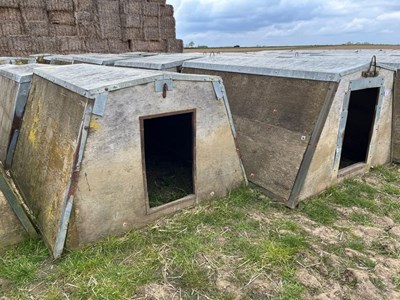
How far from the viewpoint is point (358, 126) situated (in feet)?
22.8

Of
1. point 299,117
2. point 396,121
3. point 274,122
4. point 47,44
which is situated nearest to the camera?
point 299,117

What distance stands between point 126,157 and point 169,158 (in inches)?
117

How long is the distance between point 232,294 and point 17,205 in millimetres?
2696

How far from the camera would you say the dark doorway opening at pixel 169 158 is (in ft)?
18.2

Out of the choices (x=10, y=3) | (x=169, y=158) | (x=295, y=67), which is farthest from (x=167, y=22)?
(x=295, y=67)

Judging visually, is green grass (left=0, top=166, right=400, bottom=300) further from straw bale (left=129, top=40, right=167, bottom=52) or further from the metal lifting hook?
straw bale (left=129, top=40, right=167, bottom=52)

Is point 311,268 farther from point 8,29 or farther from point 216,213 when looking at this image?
point 8,29

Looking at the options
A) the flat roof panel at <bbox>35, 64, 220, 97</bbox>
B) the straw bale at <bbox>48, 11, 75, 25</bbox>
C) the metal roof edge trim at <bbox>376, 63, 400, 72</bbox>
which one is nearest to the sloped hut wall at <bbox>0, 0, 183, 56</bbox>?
the straw bale at <bbox>48, 11, 75, 25</bbox>

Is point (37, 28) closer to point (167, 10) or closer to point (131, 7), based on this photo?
point (131, 7)

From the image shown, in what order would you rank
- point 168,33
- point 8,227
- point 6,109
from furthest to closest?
point 168,33 → point 6,109 → point 8,227

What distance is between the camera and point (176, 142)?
7.14 m

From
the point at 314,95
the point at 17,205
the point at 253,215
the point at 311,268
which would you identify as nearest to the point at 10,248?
the point at 17,205

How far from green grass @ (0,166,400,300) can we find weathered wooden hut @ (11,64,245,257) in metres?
0.28

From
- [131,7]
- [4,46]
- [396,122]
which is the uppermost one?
[131,7]
